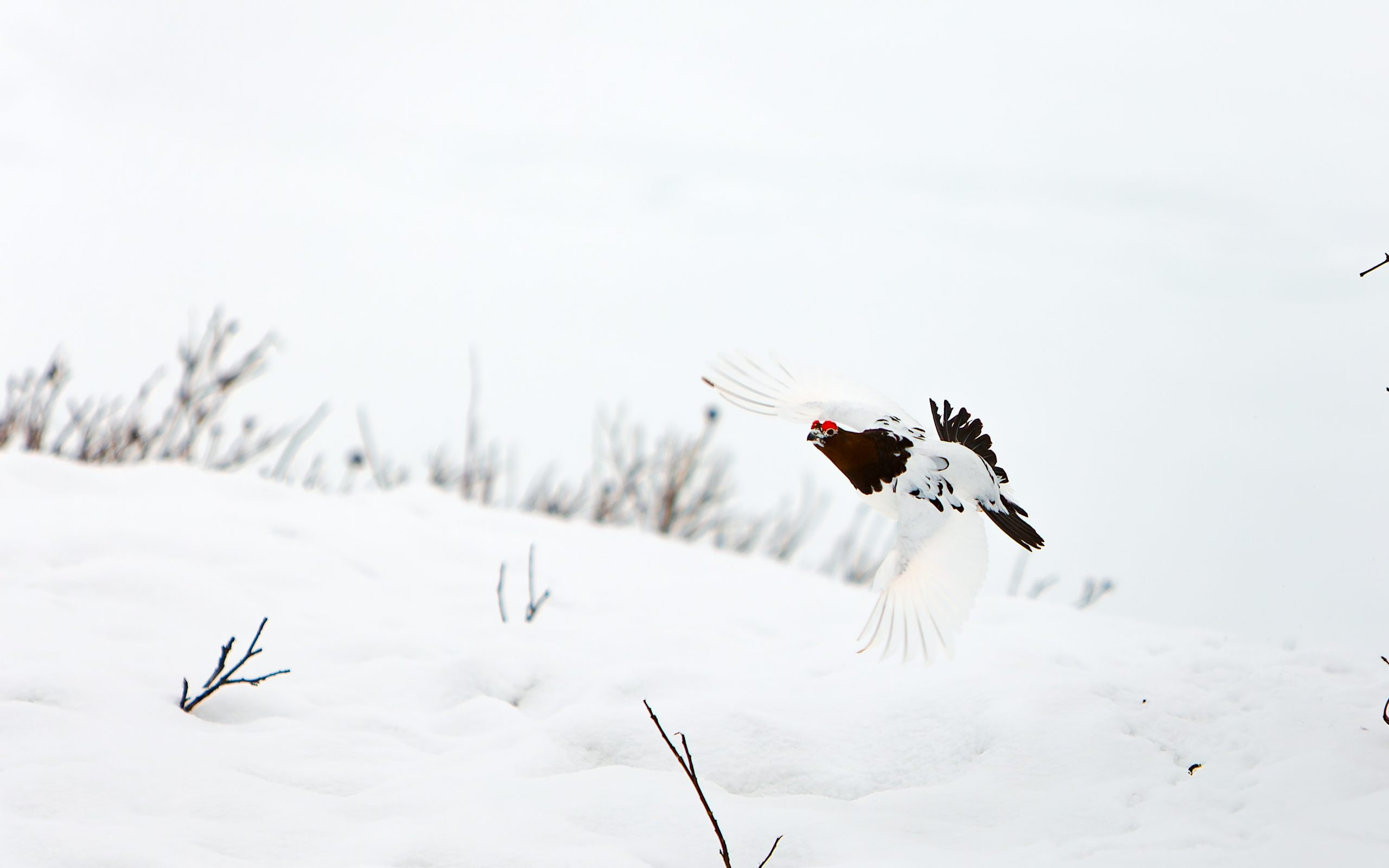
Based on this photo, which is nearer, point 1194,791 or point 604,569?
point 1194,791

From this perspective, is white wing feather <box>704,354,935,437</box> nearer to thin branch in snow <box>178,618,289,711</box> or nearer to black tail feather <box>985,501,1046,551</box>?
black tail feather <box>985,501,1046,551</box>

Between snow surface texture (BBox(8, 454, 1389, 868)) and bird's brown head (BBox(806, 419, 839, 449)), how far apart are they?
2.37 ft

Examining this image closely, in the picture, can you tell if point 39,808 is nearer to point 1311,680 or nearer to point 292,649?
point 292,649

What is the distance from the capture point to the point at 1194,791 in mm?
2064

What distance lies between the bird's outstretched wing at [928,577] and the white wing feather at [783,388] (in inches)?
11.1

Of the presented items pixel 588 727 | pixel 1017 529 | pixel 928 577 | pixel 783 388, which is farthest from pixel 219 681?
pixel 1017 529

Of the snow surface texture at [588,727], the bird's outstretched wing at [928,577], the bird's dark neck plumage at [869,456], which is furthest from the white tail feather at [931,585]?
the snow surface texture at [588,727]

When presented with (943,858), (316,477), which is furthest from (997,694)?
(316,477)

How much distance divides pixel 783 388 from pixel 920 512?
0.49 m

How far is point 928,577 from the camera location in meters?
2.00

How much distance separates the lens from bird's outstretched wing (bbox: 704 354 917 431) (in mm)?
2258

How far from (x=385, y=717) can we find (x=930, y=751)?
1274 mm

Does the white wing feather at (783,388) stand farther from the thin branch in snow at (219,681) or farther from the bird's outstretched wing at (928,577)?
the thin branch in snow at (219,681)

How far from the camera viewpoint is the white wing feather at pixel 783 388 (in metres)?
2.27
